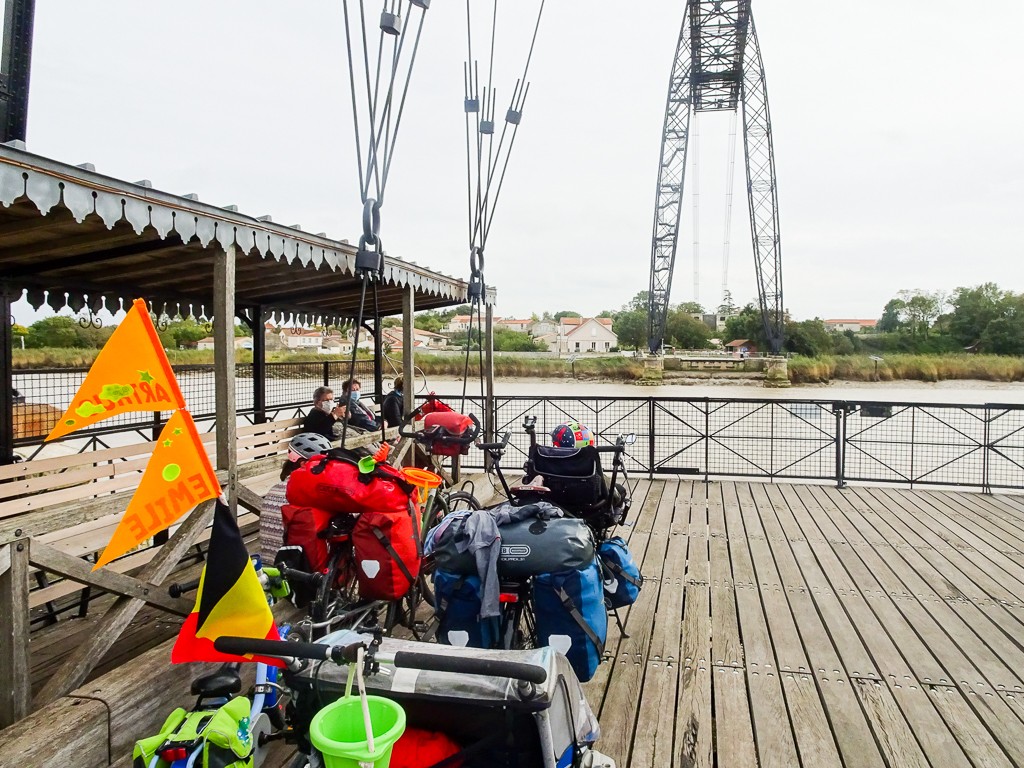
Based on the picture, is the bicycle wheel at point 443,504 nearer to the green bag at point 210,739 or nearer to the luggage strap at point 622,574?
the luggage strap at point 622,574

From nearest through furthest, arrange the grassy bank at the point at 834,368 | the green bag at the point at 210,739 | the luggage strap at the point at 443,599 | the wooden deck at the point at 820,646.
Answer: the green bag at the point at 210,739 → the luggage strap at the point at 443,599 → the wooden deck at the point at 820,646 → the grassy bank at the point at 834,368

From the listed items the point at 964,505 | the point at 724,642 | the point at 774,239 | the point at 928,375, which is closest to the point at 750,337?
the point at 774,239

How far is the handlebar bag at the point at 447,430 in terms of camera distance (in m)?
3.80

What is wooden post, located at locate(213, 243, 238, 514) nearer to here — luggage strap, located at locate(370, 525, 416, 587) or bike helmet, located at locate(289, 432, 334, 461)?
bike helmet, located at locate(289, 432, 334, 461)

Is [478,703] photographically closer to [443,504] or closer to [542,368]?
[443,504]

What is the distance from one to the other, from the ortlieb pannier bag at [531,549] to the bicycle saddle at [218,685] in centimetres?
70

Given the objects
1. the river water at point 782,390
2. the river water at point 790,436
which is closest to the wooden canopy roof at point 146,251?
the river water at point 790,436

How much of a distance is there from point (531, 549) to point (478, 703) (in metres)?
0.88

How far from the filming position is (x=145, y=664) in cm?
215

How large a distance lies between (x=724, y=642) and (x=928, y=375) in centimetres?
2556

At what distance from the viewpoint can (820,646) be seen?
2934mm

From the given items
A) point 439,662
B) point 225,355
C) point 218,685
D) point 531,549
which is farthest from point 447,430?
point 439,662

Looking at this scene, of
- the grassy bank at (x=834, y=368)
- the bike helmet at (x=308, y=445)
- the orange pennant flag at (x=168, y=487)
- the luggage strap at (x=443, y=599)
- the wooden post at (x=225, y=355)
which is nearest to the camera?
the orange pennant flag at (x=168, y=487)

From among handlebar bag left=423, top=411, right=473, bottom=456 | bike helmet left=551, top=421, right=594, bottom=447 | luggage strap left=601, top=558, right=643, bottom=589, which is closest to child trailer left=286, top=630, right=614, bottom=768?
luggage strap left=601, top=558, right=643, bottom=589
